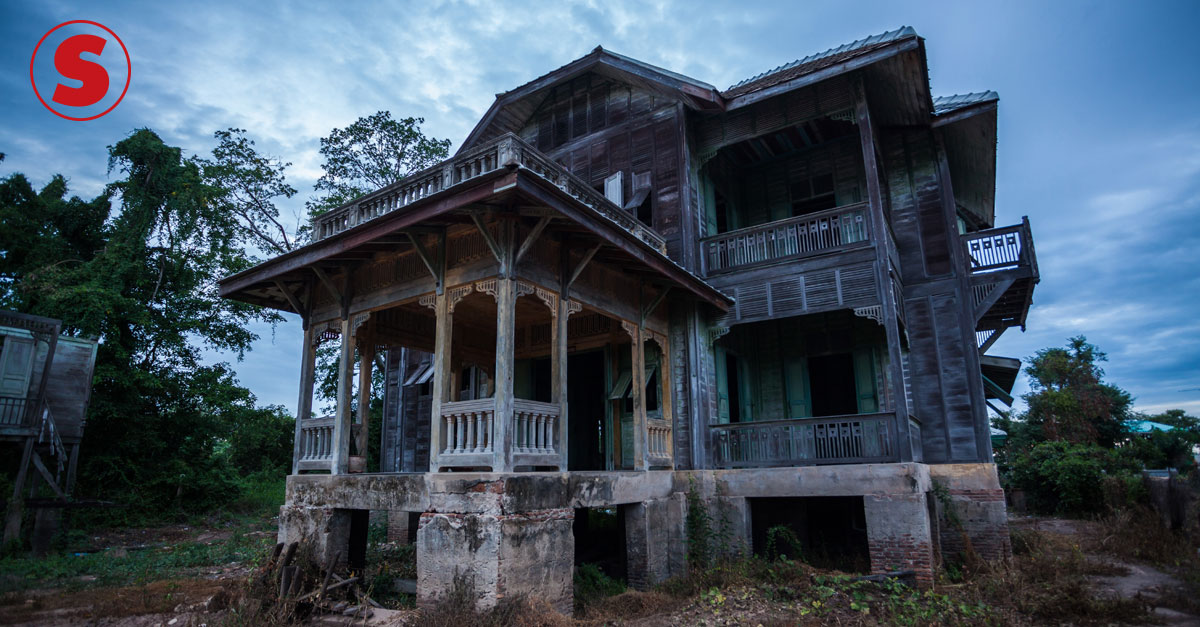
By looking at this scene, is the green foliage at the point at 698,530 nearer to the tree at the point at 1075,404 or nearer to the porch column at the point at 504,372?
the porch column at the point at 504,372

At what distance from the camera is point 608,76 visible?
566 inches

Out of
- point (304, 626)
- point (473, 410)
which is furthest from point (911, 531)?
point (304, 626)

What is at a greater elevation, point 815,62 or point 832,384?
point 815,62

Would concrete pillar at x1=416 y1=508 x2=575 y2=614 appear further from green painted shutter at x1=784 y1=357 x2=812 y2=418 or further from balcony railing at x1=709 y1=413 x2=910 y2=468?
green painted shutter at x1=784 y1=357 x2=812 y2=418

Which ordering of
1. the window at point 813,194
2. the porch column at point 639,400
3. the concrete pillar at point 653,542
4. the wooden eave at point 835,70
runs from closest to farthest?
the concrete pillar at point 653,542 < the porch column at point 639,400 < the wooden eave at point 835,70 < the window at point 813,194

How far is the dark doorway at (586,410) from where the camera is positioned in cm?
1398

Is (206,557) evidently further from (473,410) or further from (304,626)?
(473,410)

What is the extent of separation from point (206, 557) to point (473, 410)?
10.1 metres

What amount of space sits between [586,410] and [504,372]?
645cm

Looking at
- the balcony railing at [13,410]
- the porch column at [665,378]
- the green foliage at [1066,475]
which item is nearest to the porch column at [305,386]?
the porch column at [665,378]

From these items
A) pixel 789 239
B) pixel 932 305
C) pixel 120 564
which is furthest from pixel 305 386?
pixel 932 305

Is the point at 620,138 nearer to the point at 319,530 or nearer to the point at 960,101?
the point at 960,101

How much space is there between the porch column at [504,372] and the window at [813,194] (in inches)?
320

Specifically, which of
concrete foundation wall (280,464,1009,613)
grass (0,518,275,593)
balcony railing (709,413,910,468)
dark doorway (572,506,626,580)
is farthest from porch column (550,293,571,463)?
grass (0,518,275,593)
